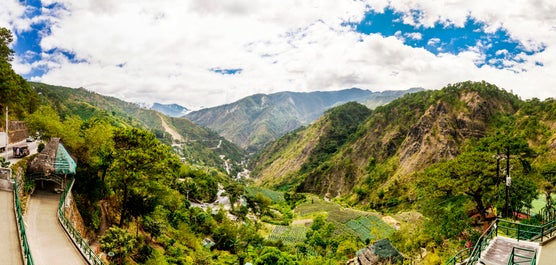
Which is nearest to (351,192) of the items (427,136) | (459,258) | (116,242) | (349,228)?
(427,136)

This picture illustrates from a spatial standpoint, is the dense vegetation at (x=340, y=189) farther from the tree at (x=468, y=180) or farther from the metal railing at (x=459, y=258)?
the metal railing at (x=459, y=258)

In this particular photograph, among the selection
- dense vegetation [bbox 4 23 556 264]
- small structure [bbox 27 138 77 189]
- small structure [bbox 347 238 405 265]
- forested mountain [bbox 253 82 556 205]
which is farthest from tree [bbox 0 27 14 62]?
forested mountain [bbox 253 82 556 205]

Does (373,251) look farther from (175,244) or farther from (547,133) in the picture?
(547,133)

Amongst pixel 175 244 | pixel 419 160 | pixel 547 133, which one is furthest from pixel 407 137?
pixel 175 244

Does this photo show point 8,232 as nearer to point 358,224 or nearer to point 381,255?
point 381,255

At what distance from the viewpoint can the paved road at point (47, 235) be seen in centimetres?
1959

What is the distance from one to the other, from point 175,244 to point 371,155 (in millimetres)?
124766

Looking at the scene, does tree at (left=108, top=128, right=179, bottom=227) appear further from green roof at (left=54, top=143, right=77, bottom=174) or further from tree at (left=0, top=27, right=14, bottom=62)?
tree at (left=0, top=27, right=14, bottom=62)

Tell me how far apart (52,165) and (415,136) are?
126 metres

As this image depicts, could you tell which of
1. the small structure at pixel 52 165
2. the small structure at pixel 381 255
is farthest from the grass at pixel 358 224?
the small structure at pixel 52 165

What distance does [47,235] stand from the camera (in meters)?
22.2

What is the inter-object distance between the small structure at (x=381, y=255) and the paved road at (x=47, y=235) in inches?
1429

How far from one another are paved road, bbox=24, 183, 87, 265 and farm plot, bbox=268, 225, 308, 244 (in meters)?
57.1

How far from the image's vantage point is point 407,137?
135125 mm
